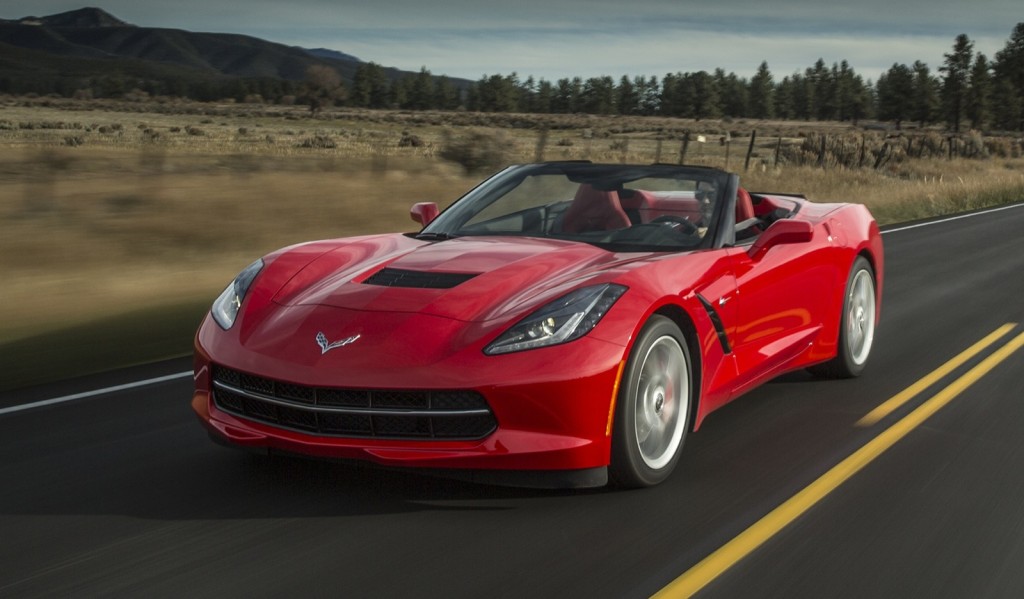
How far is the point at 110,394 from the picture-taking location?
6453 millimetres

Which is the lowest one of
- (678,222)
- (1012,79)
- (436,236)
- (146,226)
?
(146,226)

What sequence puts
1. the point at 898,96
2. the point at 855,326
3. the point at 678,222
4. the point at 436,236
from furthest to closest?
the point at 898,96
the point at 855,326
the point at 436,236
the point at 678,222

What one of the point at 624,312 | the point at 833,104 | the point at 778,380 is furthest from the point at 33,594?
the point at 833,104

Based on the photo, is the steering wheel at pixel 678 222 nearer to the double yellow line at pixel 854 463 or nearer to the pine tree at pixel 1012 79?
the double yellow line at pixel 854 463

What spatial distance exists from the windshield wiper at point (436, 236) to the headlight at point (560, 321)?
55.1 inches

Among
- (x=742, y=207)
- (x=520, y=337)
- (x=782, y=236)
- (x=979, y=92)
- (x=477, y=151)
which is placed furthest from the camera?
(x=979, y=92)

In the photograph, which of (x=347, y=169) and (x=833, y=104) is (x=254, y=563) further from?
(x=833, y=104)

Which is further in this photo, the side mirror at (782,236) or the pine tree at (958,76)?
the pine tree at (958,76)

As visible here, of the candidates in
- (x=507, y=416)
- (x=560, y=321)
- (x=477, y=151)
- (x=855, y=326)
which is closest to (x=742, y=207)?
(x=855, y=326)

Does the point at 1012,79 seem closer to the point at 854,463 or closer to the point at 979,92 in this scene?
the point at 979,92

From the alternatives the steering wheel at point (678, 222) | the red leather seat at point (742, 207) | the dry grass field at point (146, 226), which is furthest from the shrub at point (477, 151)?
the steering wheel at point (678, 222)

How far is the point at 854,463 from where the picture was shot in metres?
5.15

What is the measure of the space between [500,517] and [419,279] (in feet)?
3.53

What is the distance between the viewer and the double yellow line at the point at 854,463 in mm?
3758
